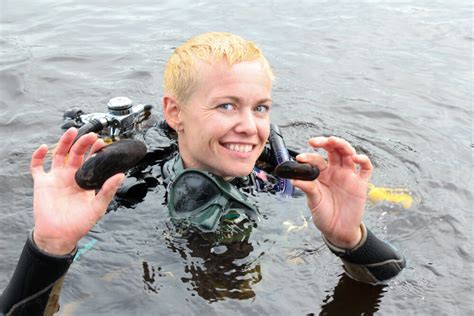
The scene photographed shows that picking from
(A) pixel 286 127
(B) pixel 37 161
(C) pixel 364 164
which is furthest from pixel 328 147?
(A) pixel 286 127

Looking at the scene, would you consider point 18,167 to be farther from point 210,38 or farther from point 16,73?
point 16,73

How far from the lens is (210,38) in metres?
2.95

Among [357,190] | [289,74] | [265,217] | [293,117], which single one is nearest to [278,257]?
[265,217]

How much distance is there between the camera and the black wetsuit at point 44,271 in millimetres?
2322

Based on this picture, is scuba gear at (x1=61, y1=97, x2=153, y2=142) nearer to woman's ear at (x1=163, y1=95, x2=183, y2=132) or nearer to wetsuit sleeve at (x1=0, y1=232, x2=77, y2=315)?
woman's ear at (x1=163, y1=95, x2=183, y2=132)

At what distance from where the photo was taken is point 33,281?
7.77 feet

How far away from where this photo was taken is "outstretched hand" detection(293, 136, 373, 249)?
8.46 feet

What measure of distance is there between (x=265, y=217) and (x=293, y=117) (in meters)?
2.52

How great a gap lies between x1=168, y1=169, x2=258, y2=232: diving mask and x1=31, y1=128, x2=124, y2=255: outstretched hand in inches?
24.3

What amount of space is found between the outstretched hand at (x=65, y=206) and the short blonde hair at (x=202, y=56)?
72cm

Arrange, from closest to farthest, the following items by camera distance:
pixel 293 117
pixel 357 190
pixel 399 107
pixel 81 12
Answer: pixel 357 190 → pixel 293 117 → pixel 399 107 → pixel 81 12

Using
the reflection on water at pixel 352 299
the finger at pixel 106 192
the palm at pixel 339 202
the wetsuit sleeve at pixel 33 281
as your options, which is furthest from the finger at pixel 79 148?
the reflection on water at pixel 352 299

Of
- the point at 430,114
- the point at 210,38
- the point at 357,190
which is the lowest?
the point at 430,114

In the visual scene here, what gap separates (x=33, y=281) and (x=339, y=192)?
152 centimetres
